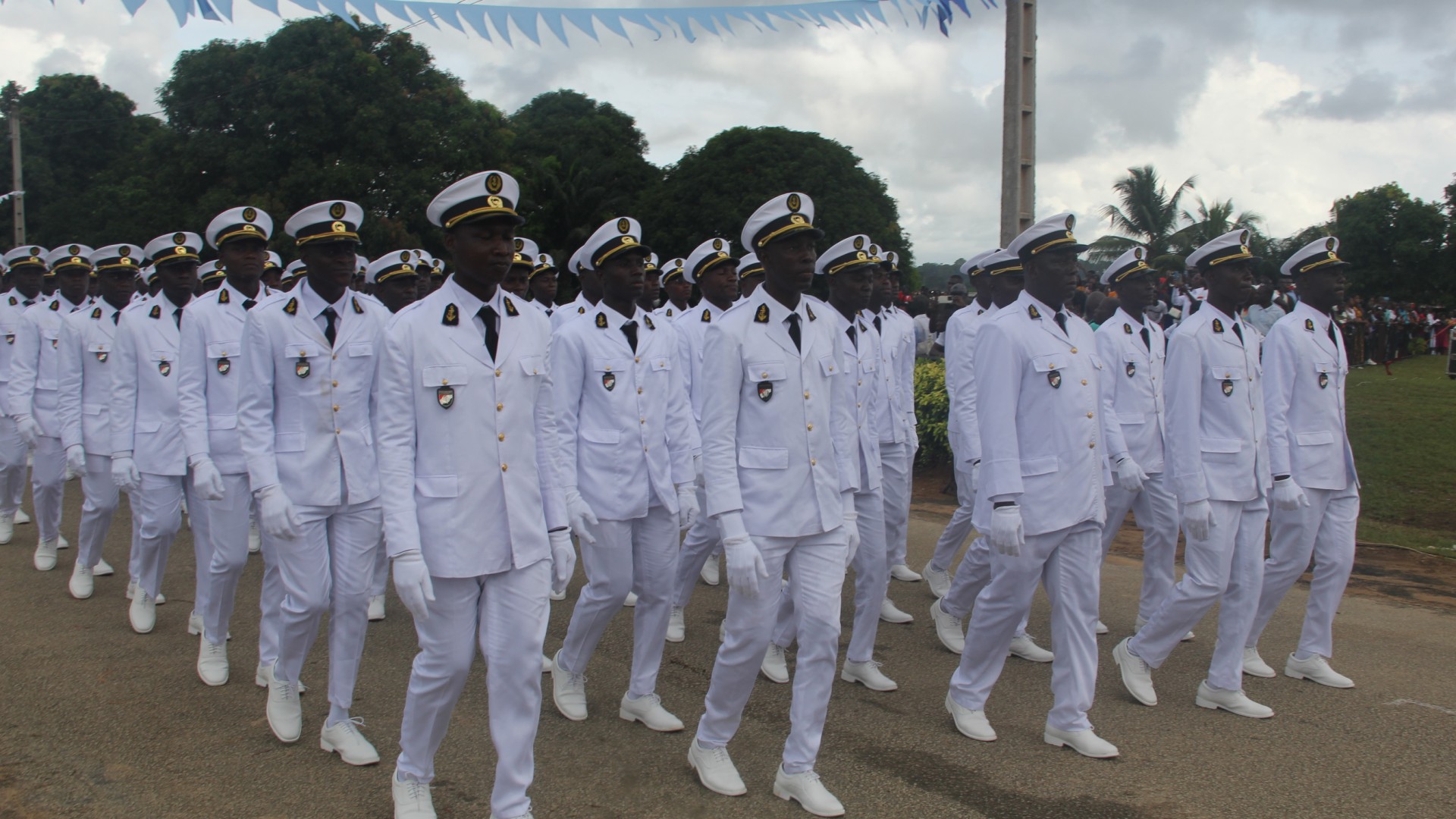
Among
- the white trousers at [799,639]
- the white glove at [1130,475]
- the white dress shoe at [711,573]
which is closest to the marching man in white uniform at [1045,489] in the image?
the white glove at [1130,475]

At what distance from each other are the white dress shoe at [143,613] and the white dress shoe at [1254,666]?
6674 mm

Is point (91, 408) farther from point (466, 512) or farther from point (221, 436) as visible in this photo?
point (466, 512)

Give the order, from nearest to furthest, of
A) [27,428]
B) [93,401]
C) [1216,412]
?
[1216,412], [93,401], [27,428]

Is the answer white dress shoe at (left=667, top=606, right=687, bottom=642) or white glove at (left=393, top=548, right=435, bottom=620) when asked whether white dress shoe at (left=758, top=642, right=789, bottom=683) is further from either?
white glove at (left=393, top=548, right=435, bottom=620)

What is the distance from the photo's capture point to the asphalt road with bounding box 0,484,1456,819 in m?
4.34

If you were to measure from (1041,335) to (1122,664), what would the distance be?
194 centimetres

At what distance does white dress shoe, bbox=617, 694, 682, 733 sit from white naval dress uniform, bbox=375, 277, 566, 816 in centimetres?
141

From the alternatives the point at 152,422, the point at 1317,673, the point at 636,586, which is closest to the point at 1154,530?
the point at 1317,673

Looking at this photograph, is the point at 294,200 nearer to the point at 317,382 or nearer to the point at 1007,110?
the point at 1007,110

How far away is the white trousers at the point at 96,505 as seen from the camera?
7.68 meters

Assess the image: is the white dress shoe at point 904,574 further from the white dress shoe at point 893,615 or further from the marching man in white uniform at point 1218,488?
the marching man in white uniform at point 1218,488

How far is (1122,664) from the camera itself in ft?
18.7

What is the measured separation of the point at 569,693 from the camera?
543cm

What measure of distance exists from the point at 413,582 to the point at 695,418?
3.77 metres
